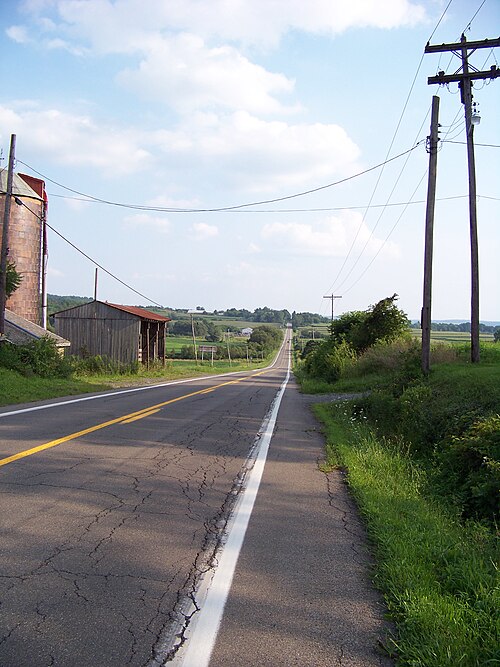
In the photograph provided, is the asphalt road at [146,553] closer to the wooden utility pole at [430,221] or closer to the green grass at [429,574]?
the green grass at [429,574]

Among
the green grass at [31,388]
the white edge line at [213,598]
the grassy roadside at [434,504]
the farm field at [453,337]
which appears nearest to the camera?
the white edge line at [213,598]

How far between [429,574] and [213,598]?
171 cm

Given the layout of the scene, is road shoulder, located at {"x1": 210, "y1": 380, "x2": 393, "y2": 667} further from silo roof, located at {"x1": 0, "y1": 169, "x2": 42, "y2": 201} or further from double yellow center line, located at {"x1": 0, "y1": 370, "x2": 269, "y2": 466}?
silo roof, located at {"x1": 0, "y1": 169, "x2": 42, "y2": 201}

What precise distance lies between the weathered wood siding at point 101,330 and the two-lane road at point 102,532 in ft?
97.3

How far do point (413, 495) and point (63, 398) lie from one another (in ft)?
41.6

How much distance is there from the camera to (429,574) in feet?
15.1

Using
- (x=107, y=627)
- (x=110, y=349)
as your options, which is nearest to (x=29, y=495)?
(x=107, y=627)

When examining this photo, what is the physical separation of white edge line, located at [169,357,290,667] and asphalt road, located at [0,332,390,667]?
0.07 meters

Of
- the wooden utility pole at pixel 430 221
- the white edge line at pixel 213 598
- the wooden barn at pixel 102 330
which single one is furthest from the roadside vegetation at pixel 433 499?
the wooden barn at pixel 102 330

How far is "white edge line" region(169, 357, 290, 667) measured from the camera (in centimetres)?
338

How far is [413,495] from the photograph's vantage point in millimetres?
7543

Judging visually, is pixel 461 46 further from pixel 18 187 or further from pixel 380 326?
pixel 18 187

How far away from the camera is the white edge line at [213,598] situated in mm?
3375

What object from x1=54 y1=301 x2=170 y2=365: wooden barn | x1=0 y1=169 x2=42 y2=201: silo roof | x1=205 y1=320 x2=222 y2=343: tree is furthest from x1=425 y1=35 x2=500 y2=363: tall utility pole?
x1=205 y1=320 x2=222 y2=343: tree
